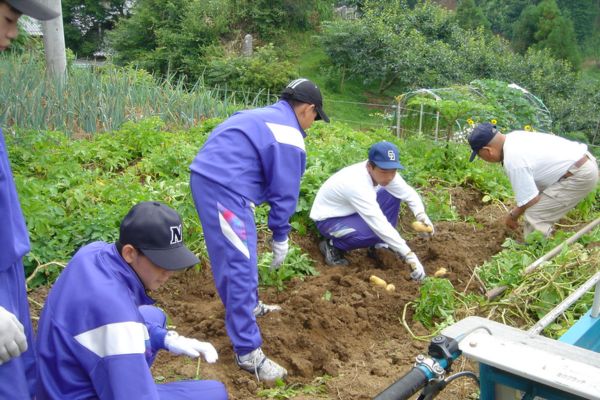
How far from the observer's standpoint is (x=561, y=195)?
5438 millimetres

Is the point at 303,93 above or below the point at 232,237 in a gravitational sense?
above

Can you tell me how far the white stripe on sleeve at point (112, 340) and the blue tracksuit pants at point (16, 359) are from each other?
0.30m

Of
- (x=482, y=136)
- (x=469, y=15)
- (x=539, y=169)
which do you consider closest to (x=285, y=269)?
(x=482, y=136)

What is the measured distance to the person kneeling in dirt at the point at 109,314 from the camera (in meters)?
2.22

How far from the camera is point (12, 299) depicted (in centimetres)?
238

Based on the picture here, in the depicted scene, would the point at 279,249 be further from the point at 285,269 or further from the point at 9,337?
the point at 9,337

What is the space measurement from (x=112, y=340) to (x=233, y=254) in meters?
1.40

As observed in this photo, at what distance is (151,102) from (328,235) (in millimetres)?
4273

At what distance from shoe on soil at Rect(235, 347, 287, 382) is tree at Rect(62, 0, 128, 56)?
31111 millimetres

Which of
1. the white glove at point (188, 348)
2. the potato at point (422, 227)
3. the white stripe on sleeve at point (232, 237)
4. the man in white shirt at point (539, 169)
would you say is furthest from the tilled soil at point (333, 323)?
the white glove at point (188, 348)

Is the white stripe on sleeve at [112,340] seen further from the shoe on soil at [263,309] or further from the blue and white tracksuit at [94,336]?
the shoe on soil at [263,309]

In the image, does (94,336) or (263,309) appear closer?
(94,336)

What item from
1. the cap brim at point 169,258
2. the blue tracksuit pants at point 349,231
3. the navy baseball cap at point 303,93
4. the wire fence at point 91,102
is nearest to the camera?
the cap brim at point 169,258

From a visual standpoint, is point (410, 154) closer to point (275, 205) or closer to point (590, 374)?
point (275, 205)
